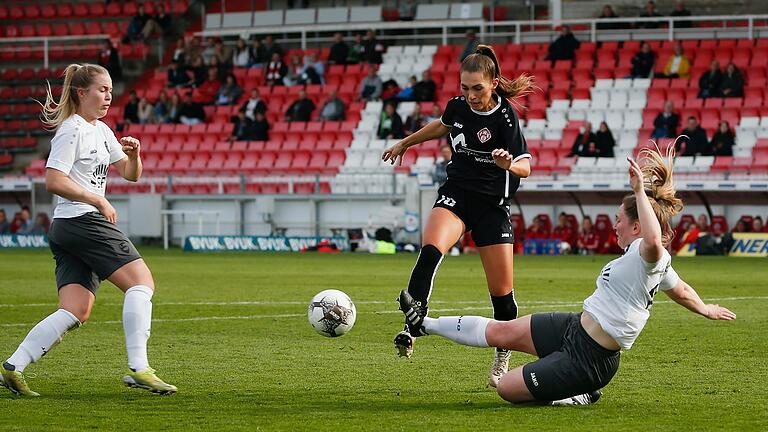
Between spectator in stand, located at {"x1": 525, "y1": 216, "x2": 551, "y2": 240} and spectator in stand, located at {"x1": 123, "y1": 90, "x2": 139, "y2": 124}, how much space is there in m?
12.3

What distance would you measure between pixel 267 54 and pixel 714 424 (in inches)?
1124

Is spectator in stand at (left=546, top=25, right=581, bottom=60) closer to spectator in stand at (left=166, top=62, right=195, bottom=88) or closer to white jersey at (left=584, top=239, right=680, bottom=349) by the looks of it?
spectator in stand at (left=166, top=62, right=195, bottom=88)

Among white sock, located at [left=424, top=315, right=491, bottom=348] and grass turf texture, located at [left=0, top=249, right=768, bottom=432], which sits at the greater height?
white sock, located at [left=424, top=315, right=491, bottom=348]

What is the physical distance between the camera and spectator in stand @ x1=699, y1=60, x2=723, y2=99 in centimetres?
2705

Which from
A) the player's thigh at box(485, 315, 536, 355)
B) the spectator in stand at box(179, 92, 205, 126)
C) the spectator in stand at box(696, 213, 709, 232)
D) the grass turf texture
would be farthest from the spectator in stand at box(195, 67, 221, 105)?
the player's thigh at box(485, 315, 536, 355)

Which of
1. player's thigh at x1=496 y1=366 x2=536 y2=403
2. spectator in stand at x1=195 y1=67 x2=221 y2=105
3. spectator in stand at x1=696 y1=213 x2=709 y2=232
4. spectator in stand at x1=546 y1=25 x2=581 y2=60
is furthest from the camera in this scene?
spectator in stand at x1=195 y1=67 x2=221 y2=105

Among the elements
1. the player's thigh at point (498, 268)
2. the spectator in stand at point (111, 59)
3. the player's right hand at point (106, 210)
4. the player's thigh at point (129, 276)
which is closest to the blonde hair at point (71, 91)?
the player's right hand at point (106, 210)

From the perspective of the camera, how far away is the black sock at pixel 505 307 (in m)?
7.70

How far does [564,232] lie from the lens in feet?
82.1

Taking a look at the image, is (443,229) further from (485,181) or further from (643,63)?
(643,63)

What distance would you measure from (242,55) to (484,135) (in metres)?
27.0

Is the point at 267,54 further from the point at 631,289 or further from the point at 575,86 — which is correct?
the point at 631,289

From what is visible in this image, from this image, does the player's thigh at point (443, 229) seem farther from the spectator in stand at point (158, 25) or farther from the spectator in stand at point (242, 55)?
the spectator in stand at point (158, 25)

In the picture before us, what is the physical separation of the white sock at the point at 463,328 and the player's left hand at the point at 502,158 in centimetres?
88
